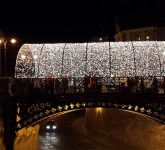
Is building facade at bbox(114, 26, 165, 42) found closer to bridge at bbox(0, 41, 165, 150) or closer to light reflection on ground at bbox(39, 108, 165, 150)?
light reflection on ground at bbox(39, 108, 165, 150)

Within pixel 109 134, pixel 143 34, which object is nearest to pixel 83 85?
pixel 109 134

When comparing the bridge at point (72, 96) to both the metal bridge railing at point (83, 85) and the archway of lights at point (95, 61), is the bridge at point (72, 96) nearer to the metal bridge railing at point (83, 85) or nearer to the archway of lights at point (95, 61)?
the metal bridge railing at point (83, 85)

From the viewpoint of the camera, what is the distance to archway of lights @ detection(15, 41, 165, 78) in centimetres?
3044

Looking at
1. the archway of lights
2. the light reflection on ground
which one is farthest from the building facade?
the archway of lights

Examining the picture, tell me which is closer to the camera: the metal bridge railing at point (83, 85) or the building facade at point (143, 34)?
the metal bridge railing at point (83, 85)

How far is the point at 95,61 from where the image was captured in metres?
30.6

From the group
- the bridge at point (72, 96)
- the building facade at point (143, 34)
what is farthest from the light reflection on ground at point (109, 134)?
the building facade at point (143, 34)

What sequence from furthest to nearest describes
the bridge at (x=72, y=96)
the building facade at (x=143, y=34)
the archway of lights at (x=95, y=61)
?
the building facade at (x=143, y=34), the archway of lights at (x=95, y=61), the bridge at (x=72, y=96)

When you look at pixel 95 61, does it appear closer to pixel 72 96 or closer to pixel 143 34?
pixel 72 96

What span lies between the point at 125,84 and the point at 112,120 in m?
32.3

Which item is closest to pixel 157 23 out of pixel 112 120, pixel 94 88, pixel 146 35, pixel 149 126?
pixel 146 35

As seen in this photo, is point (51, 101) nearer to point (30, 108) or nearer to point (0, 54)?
point (30, 108)

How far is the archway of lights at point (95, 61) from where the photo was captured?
3044cm

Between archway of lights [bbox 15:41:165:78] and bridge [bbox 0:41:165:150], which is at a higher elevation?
archway of lights [bbox 15:41:165:78]
